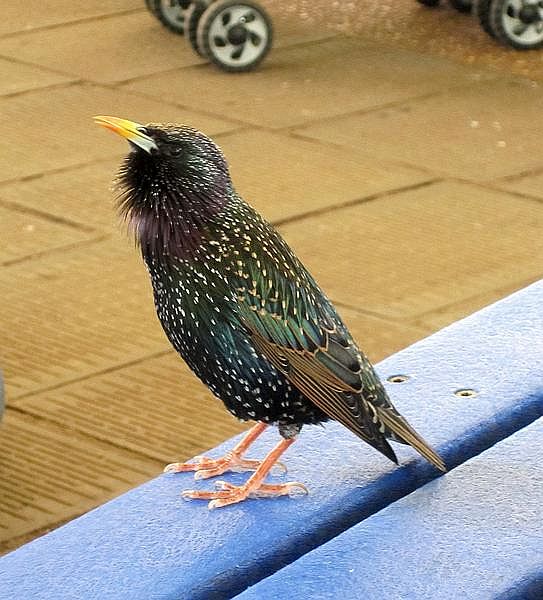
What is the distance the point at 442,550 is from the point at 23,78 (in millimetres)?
6756

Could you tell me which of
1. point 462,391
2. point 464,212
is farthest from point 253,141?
point 462,391

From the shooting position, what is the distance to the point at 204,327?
2463mm

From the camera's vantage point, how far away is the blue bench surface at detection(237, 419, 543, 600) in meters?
2.32

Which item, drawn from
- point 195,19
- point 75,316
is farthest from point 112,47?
point 75,316

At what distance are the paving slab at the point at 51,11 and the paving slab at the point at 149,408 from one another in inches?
200

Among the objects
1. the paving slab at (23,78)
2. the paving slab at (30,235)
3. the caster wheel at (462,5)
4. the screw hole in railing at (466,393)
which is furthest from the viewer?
the caster wheel at (462,5)

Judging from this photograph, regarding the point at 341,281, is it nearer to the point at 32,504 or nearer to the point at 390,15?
the point at 32,504

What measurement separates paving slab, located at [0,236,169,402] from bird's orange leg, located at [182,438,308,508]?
2519 millimetres

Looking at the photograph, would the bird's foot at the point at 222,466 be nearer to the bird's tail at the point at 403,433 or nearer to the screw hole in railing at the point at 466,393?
the bird's tail at the point at 403,433

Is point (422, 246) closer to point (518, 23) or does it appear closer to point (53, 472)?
point (53, 472)

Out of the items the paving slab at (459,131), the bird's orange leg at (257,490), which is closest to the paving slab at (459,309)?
the paving slab at (459,131)

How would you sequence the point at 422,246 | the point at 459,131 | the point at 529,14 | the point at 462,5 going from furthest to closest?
1. the point at 462,5
2. the point at 529,14
3. the point at 459,131
4. the point at 422,246

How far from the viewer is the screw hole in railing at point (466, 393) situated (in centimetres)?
295

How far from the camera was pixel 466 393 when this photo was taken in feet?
9.72
